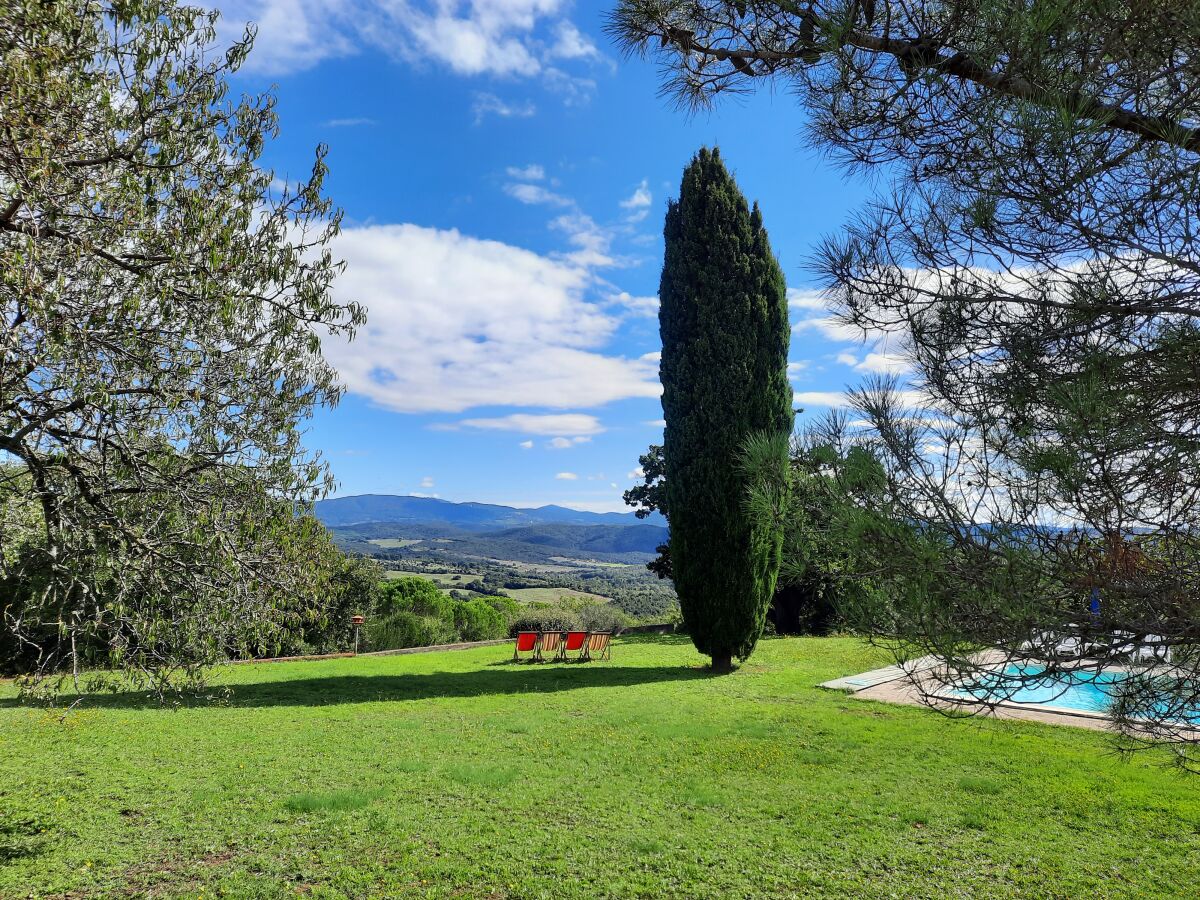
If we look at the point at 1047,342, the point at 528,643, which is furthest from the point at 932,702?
the point at 528,643

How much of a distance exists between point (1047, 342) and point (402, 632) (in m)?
18.7

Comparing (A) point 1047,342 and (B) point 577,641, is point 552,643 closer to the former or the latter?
(B) point 577,641

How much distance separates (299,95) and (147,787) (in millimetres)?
6189

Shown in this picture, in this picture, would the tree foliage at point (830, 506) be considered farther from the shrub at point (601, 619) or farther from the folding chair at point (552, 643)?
the shrub at point (601, 619)

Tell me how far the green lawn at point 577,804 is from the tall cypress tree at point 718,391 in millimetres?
2908

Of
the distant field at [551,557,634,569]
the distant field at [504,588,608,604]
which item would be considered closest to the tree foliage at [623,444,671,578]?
the distant field at [504,588,608,604]

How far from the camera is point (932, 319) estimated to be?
10.3 ft

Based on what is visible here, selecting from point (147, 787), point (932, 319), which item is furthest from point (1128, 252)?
point (147, 787)

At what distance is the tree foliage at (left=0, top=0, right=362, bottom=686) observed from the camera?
3.00 meters

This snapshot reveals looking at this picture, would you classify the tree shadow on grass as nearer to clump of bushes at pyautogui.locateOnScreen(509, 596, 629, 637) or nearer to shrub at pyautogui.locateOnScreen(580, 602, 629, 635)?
clump of bushes at pyautogui.locateOnScreen(509, 596, 629, 637)

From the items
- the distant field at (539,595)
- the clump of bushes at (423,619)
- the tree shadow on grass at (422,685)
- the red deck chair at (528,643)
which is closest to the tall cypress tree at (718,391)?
the tree shadow on grass at (422,685)

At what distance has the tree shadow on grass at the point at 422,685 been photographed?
32.5 ft

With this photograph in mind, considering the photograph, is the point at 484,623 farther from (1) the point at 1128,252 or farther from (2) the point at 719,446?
(1) the point at 1128,252

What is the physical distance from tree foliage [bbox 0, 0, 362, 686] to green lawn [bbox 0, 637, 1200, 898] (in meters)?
1.61
